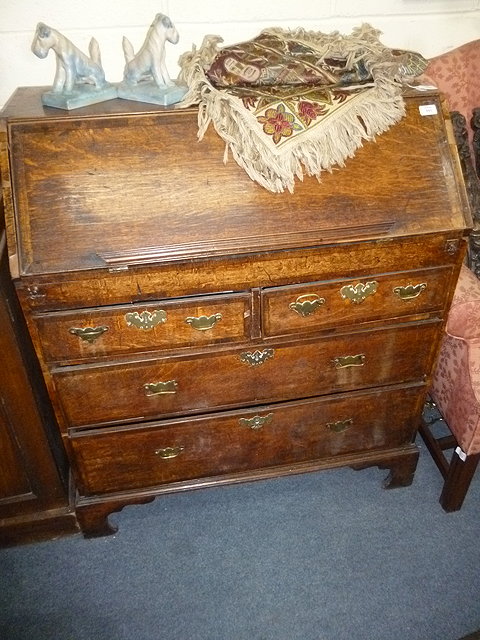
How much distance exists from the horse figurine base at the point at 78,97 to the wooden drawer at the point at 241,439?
903 mm

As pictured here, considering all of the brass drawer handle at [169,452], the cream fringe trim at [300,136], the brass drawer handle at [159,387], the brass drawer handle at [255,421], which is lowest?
the brass drawer handle at [169,452]

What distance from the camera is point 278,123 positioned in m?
1.25

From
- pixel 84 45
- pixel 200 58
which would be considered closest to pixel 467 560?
pixel 200 58

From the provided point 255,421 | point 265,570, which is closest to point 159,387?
point 255,421

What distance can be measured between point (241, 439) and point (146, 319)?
56cm

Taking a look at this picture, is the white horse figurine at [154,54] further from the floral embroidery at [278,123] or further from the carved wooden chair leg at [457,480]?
the carved wooden chair leg at [457,480]

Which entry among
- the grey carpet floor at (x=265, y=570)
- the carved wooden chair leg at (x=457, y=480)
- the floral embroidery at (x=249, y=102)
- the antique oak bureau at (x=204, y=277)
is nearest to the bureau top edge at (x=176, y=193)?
the antique oak bureau at (x=204, y=277)

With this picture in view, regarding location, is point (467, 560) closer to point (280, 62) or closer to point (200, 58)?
point (280, 62)

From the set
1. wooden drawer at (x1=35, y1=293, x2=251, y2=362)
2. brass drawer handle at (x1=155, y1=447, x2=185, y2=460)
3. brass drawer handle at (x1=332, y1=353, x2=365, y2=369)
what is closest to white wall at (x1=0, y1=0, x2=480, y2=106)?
wooden drawer at (x1=35, y1=293, x2=251, y2=362)

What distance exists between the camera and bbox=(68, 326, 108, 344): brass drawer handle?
127cm

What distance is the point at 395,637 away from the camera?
1492 mm

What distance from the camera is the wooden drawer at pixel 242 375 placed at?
1.39 m

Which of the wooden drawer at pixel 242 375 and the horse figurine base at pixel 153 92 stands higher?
the horse figurine base at pixel 153 92

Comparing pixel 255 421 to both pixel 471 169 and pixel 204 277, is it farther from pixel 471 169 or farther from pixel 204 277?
pixel 471 169
